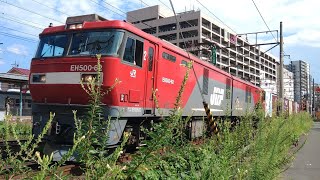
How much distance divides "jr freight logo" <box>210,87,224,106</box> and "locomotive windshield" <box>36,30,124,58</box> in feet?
26.7

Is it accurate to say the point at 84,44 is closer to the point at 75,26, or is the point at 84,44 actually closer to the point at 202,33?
the point at 75,26

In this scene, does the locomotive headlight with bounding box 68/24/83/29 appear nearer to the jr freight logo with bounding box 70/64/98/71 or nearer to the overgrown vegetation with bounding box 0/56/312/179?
the jr freight logo with bounding box 70/64/98/71

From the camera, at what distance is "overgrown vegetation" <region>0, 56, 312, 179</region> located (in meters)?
2.74

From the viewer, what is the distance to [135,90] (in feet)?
32.8

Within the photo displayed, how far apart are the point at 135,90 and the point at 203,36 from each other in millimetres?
75352

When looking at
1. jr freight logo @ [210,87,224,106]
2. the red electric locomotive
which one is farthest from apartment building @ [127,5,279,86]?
the red electric locomotive

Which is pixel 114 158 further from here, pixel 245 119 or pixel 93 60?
pixel 93 60

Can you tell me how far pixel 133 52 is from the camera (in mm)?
10016

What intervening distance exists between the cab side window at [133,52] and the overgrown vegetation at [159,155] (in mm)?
3234

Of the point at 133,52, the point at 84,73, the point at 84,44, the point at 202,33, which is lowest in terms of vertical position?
the point at 84,73

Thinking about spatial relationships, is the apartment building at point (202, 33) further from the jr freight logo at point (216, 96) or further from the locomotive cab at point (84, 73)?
the locomotive cab at point (84, 73)

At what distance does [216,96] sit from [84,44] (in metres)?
9.19

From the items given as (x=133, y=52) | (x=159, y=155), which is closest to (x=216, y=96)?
(x=133, y=52)

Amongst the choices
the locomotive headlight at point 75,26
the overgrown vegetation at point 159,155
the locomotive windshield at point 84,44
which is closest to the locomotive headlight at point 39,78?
the locomotive windshield at point 84,44
